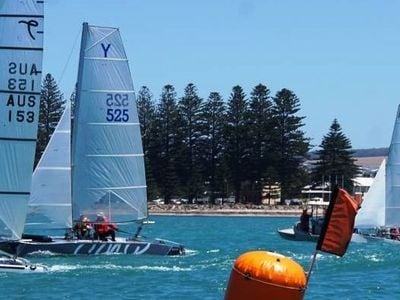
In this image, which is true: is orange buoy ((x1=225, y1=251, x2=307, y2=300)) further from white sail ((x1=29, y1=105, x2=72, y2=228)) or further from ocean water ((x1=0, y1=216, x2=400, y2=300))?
white sail ((x1=29, y1=105, x2=72, y2=228))

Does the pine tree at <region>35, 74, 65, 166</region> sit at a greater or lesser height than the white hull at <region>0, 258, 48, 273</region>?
greater

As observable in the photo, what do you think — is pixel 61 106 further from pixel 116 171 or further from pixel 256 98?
pixel 116 171

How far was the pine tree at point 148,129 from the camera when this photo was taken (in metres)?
89.6

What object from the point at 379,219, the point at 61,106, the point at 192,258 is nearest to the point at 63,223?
the point at 192,258

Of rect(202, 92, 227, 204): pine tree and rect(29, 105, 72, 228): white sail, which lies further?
rect(202, 92, 227, 204): pine tree

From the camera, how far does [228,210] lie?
286ft

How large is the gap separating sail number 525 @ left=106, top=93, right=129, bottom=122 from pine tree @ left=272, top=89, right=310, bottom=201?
56434 millimetres

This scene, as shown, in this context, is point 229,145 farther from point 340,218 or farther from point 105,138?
point 340,218

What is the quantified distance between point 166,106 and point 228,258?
197 ft

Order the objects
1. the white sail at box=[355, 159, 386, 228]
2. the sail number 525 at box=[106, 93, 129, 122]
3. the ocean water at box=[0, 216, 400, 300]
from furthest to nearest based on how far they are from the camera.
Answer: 1. the white sail at box=[355, 159, 386, 228]
2. the sail number 525 at box=[106, 93, 129, 122]
3. the ocean water at box=[0, 216, 400, 300]

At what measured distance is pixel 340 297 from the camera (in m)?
21.3

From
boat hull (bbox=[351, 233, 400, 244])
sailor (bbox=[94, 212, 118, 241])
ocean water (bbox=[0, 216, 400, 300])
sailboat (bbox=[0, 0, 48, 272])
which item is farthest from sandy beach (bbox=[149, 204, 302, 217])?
sailboat (bbox=[0, 0, 48, 272])

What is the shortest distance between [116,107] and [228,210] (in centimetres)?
5463

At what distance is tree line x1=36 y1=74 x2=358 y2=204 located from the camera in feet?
293
